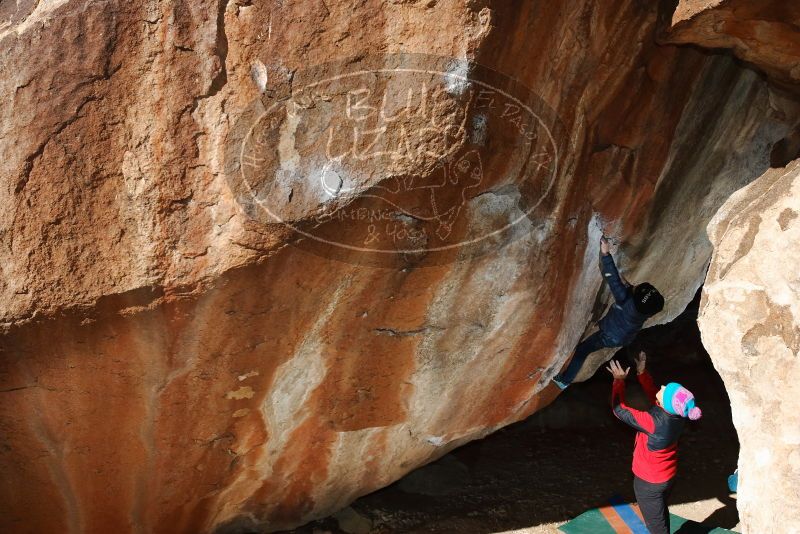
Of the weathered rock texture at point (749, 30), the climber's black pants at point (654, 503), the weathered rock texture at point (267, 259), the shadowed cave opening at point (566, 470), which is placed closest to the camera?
the weathered rock texture at point (267, 259)

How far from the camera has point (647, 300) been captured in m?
3.64

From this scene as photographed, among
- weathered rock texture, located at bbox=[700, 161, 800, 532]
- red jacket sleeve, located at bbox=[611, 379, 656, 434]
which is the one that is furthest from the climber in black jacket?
weathered rock texture, located at bbox=[700, 161, 800, 532]

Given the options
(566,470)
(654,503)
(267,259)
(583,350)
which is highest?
(267,259)

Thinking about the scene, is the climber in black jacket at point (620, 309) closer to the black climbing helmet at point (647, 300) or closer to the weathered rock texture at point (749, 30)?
the black climbing helmet at point (647, 300)

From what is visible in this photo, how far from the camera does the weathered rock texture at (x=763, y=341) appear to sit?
2.58 meters

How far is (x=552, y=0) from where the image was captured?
2732 mm

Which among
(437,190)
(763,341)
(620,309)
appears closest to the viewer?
(763,341)

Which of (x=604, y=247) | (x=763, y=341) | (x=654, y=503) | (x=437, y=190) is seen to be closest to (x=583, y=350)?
(x=604, y=247)

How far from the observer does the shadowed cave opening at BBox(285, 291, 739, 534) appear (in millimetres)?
4395

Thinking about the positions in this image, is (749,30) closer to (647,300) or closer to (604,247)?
(604,247)

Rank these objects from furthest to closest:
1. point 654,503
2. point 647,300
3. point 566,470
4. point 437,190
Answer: point 566,470
point 654,503
point 647,300
point 437,190

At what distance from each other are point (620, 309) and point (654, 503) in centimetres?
112

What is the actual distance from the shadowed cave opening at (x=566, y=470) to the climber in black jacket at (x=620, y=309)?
1.17 metres

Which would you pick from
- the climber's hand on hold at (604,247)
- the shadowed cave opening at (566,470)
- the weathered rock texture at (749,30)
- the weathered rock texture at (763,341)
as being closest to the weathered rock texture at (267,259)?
the climber's hand on hold at (604,247)
